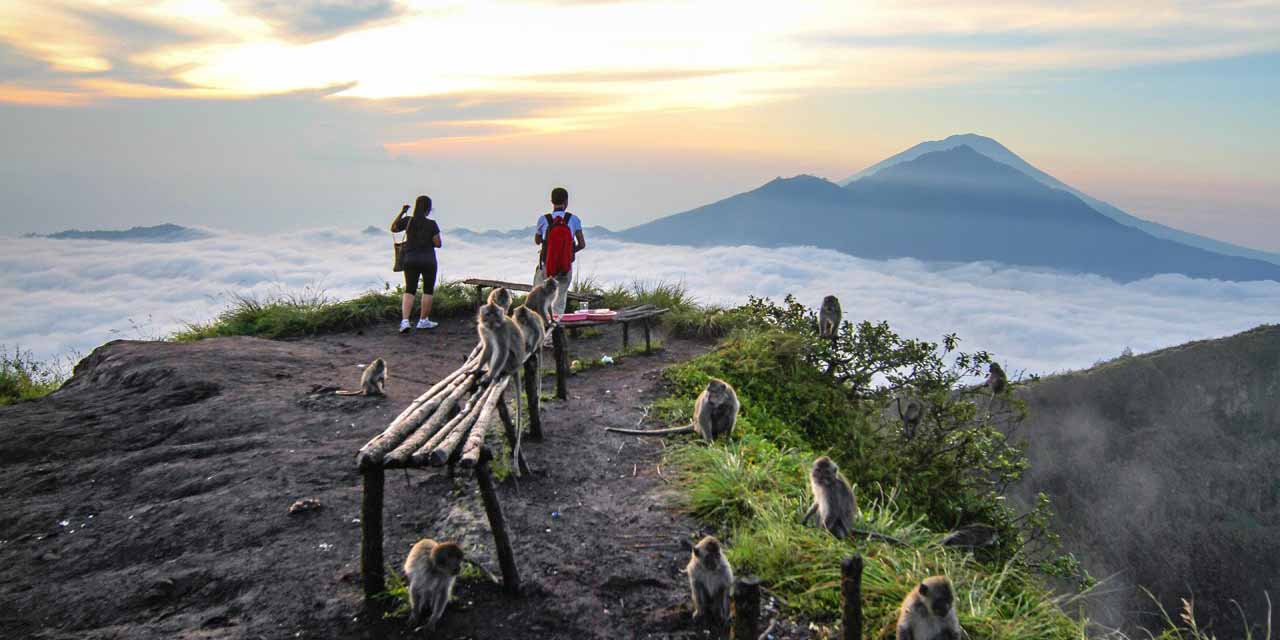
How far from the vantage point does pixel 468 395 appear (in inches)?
247

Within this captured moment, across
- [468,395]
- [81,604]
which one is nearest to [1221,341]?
[468,395]

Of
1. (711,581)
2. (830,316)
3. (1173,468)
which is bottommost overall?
(1173,468)

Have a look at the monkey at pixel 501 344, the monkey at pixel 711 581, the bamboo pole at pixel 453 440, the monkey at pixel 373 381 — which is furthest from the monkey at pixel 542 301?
the monkey at pixel 711 581

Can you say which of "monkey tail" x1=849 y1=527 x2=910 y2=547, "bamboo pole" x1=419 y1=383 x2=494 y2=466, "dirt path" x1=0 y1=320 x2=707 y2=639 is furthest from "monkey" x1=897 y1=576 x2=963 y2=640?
"bamboo pole" x1=419 y1=383 x2=494 y2=466

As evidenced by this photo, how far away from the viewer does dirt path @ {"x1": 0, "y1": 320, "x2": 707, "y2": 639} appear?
4770 millimetres

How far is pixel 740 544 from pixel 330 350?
10062 millimetres

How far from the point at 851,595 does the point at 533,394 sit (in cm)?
457

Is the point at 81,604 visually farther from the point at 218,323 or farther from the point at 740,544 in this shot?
the point at 218,323

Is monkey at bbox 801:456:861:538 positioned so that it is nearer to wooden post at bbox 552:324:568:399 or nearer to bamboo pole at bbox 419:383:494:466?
bamboo pole at bbox 419:383:494:466

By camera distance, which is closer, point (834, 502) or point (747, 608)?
point (747, 608)

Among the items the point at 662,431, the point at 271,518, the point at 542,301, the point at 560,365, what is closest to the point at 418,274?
the point at 560,365

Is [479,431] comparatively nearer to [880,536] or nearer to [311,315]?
[880,536]

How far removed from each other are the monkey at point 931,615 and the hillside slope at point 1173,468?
25.8 meters

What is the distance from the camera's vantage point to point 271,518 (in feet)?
19.9
